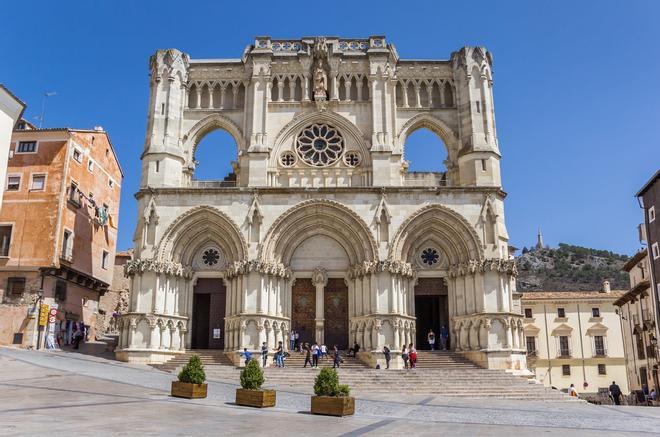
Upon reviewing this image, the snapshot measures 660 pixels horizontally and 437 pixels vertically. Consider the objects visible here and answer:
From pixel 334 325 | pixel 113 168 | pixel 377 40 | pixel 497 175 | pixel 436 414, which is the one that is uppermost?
pixel 377 40

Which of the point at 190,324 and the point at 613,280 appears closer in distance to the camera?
the point at 190,324

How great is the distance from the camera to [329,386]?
16.3m

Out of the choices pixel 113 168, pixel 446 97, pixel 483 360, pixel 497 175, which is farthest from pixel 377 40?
pixel 113 168

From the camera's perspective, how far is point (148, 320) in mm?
30594

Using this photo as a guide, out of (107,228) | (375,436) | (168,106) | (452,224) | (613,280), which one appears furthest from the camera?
(613,280)

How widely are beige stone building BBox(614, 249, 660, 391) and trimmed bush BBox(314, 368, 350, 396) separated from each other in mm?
29844

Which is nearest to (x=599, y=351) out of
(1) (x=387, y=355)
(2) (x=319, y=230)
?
(1) (x=387, y=355)

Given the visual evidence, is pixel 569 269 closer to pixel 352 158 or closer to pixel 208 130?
pixel 352 158

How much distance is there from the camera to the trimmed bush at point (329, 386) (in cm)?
1619

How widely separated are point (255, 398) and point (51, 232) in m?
23.7

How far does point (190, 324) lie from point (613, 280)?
8868 cm

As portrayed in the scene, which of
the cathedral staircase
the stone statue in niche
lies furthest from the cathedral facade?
the cathedral staircase

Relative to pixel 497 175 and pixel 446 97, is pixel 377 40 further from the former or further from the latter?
pixel 497 175

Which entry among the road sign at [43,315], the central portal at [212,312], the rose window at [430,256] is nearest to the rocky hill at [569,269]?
the rose window at [430,256]
